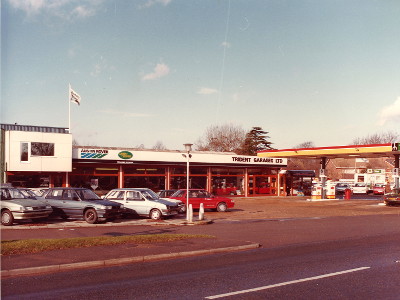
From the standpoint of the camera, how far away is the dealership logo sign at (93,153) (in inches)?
1485

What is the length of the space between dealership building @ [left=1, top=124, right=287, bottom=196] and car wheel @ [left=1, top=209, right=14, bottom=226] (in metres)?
15.3

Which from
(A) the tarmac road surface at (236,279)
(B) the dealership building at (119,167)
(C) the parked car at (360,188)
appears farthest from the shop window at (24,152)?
(C) the parked car at (360,188)

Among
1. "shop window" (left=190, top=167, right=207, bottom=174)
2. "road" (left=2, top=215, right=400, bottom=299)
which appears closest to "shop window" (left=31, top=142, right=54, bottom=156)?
"shop window" (left=190, top=167, right=207, bottom=174)

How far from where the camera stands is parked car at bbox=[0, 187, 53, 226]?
1916 centimetres

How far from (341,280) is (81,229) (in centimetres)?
1220

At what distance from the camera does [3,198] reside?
65.0 ft

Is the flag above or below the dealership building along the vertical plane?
above

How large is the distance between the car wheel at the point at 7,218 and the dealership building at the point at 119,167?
50.1ft

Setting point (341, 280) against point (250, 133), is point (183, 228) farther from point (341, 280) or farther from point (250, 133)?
point (250, 133)

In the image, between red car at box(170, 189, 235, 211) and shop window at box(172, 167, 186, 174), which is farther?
shop window at box(172, 167, 186, 174)

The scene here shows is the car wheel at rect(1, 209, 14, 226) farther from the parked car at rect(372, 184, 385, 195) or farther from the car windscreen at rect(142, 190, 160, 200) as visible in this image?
the parked car at rect(372, 184, 385, 195)

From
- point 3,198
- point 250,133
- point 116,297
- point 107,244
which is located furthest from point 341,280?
point 250,133

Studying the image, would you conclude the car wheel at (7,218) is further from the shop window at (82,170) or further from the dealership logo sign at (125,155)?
the dealership logo sign at (125,155)

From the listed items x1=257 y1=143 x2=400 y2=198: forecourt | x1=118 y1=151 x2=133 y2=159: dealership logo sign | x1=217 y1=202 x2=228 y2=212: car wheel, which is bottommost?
x1=217 y1=202 x2=228 y2=212: car wheel
